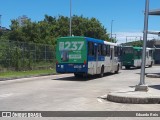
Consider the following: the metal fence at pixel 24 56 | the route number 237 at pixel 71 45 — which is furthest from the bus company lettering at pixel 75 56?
the metal fence at pixel 24 56

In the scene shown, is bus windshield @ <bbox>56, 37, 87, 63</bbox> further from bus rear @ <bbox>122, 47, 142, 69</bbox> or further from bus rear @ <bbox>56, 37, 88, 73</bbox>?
bus rear @ <bbox>122, 47, 142, 69</bbox>

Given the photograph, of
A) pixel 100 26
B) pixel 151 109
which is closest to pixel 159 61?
pixel 100 26

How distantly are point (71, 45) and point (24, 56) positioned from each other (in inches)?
387

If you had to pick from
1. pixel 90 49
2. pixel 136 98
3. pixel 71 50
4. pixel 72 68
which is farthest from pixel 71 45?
pixel 136 98

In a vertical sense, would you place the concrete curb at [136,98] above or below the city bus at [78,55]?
below

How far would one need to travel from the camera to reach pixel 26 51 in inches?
1471

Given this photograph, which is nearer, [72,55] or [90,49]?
[72,55]

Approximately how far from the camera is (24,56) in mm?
37000

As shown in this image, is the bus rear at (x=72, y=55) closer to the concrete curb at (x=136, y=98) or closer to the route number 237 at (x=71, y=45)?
the route number 237 at (x=71, y=45)

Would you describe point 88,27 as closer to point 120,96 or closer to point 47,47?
point 47,47

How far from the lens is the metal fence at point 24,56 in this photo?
33688mm

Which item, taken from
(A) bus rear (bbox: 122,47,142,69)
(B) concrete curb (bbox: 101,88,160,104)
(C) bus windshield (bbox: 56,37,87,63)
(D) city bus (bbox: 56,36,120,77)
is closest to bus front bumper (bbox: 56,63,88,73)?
(D) city bus (bbox: 56,36,120,77)

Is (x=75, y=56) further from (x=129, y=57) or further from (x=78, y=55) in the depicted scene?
(x=129, y=57)

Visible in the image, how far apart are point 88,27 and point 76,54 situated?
148 feet
